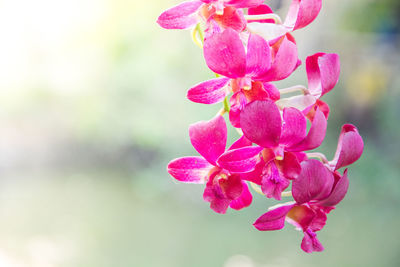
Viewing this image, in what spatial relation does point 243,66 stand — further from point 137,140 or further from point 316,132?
point 137,140

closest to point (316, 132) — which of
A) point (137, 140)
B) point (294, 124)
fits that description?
point (294, 124)

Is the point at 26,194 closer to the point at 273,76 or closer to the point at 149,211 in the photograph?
the point at 149,211

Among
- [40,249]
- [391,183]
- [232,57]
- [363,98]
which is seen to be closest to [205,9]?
[232,57]

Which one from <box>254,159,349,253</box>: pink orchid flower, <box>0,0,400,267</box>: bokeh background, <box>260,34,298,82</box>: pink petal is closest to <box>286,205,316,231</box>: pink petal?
<box>254,159,349,253</box>: pink orchid flower

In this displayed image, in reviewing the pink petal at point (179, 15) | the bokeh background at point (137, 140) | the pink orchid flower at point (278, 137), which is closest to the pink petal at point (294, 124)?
the pink orchid flower at point (278, 137)

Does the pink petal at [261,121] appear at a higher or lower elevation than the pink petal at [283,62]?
lower

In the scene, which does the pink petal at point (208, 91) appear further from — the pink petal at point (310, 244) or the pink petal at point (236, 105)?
the pink petal at point (310, 244)
